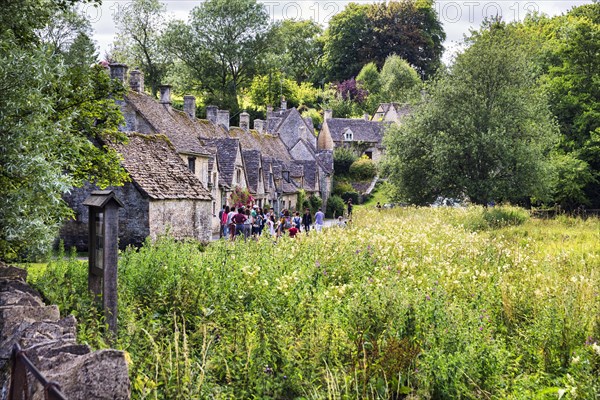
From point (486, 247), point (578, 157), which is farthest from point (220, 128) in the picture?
point (486, 247)

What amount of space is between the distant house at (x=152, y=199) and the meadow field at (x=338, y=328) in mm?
12489

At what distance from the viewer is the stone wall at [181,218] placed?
27388 mm

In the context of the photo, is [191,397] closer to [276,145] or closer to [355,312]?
[355,312]

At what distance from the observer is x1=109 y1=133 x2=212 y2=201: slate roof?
90.6ft

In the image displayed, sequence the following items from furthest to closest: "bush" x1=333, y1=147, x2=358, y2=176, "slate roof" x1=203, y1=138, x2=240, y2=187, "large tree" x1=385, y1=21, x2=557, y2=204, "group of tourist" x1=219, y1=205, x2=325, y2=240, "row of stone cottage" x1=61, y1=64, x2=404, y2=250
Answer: "bush" x1=333, y1=147, x2=358, y2=176 → "slate roof" x1=203, y1=138, x2=240, y2=187 → "large tree" x1=385, y1=21, x2=557, y2=204 → "group of tourist" x1=219, y1=205, x2=325, y2=240 → "row of stone cottage" x1=61, y1=64, x2=404, y2=250

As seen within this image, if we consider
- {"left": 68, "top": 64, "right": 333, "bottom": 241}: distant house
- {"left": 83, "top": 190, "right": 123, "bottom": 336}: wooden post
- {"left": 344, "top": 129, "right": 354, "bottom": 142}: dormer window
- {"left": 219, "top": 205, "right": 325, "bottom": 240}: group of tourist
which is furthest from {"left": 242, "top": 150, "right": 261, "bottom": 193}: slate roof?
{"left": 83, "top": 190, "right": 123, "bottom": 336}: wooden post

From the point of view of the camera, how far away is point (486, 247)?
17.3 metres

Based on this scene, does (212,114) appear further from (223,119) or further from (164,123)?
(164,123)

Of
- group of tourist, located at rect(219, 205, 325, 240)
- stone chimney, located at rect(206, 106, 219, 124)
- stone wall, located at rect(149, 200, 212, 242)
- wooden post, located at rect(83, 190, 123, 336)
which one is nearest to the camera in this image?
wooden post, located at rect(83, 190, 123, 336)

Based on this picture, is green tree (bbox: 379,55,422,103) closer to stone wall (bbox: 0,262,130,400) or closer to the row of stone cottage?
the row of stone cottage

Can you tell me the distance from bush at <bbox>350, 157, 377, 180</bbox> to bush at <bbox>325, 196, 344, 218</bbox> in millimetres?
12083

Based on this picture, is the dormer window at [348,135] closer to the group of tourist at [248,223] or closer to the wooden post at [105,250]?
the group of tourist at [248,223]

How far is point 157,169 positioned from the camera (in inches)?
1148

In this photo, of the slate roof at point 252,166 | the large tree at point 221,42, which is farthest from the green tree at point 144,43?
the slate roof at point 252,166
